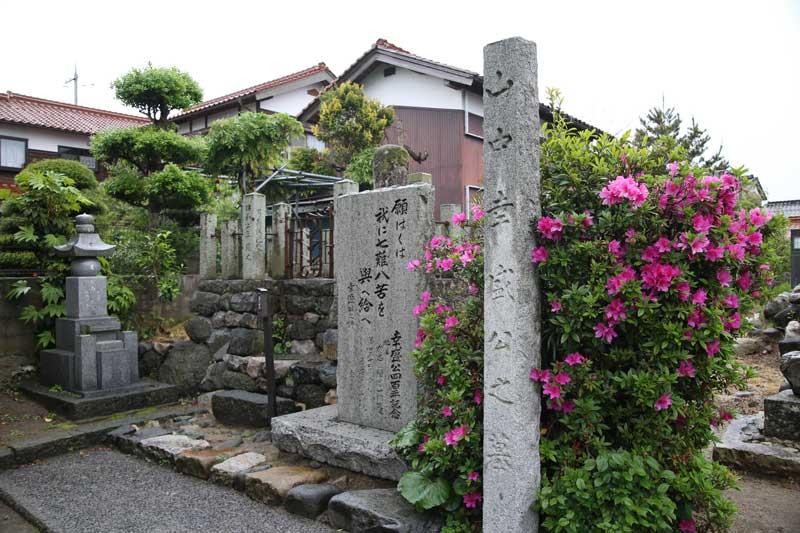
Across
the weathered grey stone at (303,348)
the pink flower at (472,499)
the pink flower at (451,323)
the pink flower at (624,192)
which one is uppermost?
the pink flower at (624,192)

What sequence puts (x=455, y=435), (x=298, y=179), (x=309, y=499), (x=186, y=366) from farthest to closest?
(x=298, y=179) → (x=186, y=366) → (x=309, y=499) → (x=455, y=435)

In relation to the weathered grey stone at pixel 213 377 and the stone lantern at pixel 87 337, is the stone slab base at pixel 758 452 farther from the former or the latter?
the stone lantern at pixel 87 337

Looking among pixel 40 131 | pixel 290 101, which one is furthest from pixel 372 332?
pixel 40 131

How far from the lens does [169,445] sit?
5934mm

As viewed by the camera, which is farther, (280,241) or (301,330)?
(280,241)

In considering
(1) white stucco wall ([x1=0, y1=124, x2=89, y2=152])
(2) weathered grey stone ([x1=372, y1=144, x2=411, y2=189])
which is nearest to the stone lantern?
(2) weathered grey stone ([x1=372, y1=144, x2=411, y2=189])

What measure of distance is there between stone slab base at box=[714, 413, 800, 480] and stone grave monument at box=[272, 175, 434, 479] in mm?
2943

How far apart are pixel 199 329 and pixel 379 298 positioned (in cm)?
459

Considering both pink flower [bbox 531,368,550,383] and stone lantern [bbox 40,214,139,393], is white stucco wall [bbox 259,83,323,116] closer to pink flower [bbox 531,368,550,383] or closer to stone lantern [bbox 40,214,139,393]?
stone lantern [bbox 40,214,139,393]

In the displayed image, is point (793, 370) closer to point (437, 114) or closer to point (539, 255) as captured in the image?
point (539, 255)

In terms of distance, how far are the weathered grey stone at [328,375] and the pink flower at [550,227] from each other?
3.88 meters

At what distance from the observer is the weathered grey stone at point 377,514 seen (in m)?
3.72

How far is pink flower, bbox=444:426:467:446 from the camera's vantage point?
355 cm

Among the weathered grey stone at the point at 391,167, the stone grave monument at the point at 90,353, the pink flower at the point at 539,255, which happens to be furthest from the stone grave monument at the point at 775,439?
the stone grave monument at the point at 90,353
